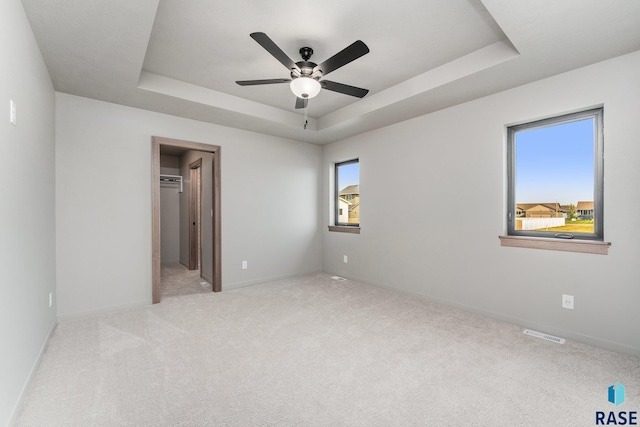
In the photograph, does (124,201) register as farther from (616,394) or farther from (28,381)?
(616,394)

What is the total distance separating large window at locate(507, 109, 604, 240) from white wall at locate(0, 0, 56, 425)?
3.91 m

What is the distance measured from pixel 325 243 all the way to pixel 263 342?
2.95m

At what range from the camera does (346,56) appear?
2.10 m

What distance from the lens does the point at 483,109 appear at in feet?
10.2

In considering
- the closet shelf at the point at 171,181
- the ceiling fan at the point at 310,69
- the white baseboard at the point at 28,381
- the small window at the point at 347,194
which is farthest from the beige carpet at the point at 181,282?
the ceiling fan at the point at 310,69

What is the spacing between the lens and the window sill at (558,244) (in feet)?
7.87

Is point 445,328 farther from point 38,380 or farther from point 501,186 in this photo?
point 38,380

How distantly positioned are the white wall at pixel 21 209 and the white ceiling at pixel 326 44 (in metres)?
0.31

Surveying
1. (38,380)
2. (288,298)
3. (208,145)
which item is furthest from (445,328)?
(208,145)

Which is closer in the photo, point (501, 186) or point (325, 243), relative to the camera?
point (501, 186)

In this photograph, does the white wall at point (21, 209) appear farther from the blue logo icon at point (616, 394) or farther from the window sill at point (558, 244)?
the window sill at point (558, 244)

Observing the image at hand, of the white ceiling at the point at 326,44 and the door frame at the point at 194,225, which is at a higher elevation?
the white ceiling at the point at 326,44

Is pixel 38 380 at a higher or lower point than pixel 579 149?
lower

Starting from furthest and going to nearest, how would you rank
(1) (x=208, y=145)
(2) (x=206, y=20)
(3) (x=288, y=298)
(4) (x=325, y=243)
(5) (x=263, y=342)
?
(4) (x=325, y=243), (1) (x=208, y=145), (3) (x=288, y=298), (5) (x=263, y=342), (2) (x=206, y=20)
